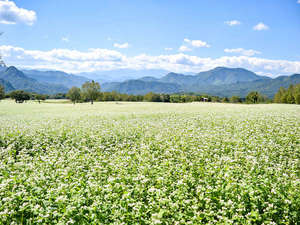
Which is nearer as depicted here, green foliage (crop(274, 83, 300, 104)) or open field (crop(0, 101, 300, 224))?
open field (crop(0, 101, 300, 224))

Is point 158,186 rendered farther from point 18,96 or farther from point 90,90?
point 18,96

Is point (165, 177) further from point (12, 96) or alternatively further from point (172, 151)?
point (12, 96)

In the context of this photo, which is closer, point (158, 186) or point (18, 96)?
point (158, 186)

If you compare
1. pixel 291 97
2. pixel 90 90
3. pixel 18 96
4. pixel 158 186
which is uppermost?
pixel 90 90

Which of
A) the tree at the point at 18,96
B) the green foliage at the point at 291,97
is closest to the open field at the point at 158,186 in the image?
the green foliage at the point at 291,97

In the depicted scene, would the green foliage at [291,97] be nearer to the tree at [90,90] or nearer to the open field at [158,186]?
the tree at [90,90]

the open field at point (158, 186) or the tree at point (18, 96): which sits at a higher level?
the tree at point (18, 96)

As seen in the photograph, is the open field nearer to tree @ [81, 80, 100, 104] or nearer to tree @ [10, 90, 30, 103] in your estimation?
tree @ [81, 80, 100, 104]

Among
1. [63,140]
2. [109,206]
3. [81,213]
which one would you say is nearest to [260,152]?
[109,206]

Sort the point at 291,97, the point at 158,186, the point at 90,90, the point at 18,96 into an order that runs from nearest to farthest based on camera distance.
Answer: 1. the point at 158,186
2. the point at 90,90
3. the point at 18,96
4. the point at 291,97

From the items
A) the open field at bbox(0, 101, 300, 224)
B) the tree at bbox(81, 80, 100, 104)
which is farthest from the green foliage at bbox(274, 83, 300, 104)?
the open field at bbox(0, 101, 300, 224)

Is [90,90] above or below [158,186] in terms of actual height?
above

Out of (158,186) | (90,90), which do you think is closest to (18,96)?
(90,90)

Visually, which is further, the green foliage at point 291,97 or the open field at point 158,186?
the green foliage at point 291,97
